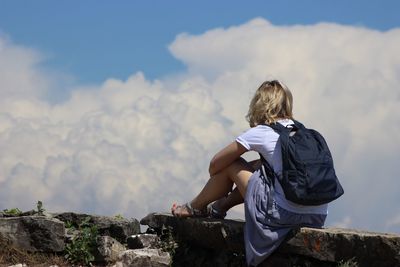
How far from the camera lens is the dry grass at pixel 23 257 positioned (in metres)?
7.90

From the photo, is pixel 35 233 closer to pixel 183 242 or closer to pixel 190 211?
pixel 183 242

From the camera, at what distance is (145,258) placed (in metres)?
7.23

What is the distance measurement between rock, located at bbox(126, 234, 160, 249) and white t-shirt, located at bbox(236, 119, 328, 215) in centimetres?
193

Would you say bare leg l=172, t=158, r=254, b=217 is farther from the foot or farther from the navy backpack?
the navy backpack

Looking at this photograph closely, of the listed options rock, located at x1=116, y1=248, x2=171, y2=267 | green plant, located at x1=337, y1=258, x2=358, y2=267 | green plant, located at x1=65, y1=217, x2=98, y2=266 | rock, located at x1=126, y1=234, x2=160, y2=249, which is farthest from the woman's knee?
green plant, located at x1=65, y1=217, x2=98, y2=266

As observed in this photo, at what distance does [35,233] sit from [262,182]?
323 cm

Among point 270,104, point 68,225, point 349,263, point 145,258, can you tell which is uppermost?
point 270,104

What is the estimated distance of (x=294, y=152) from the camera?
230 inches

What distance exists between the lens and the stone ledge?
5480mm

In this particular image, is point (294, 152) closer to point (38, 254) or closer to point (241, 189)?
point (241, 189)

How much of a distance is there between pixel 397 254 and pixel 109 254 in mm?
3544

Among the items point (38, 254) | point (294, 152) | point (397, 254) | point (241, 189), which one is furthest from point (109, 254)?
point (397, 254)

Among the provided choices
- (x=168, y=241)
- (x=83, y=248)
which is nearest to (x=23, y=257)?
(x=83, y=248)

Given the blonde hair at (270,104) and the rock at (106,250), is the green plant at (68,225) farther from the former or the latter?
the blonde hair at (270,104)
